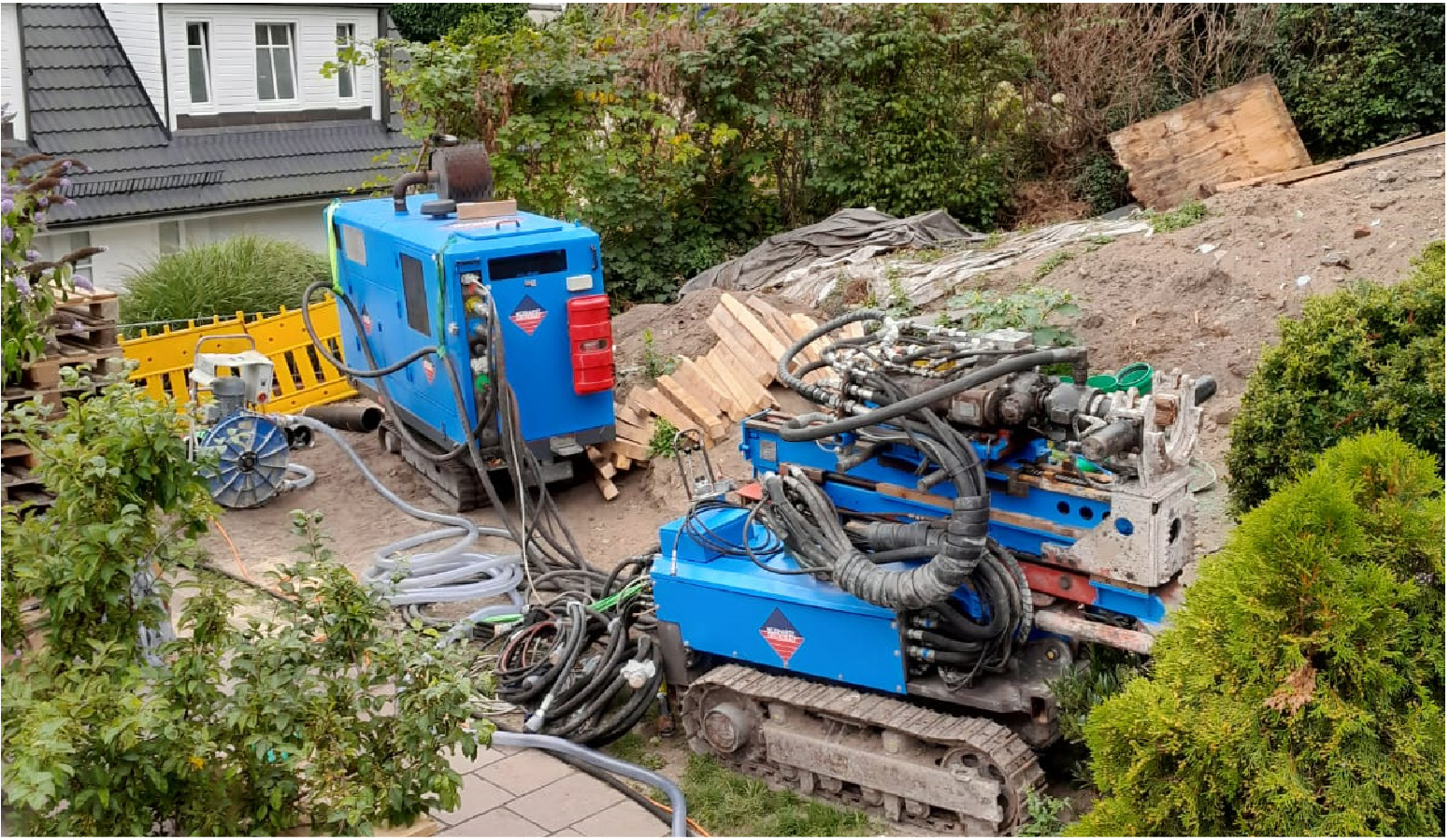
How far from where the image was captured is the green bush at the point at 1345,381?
661 cm

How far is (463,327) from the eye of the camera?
10203 mm

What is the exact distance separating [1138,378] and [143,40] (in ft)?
46.0

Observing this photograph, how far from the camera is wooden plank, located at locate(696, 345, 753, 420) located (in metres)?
11.4

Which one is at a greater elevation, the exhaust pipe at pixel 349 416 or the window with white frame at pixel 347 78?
the window with white frame at pixel 347 78

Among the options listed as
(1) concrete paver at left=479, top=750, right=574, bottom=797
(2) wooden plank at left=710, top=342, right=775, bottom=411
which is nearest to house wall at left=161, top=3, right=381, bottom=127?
(2) wooden plank at left=710, top=342, right=775, bottom=411

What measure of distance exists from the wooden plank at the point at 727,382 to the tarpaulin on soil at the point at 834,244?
2.50m

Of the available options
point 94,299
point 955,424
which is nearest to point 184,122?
point 94,299

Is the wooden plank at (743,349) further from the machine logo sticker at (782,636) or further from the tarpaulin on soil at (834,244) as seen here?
the machine logo sticker at (782,636)

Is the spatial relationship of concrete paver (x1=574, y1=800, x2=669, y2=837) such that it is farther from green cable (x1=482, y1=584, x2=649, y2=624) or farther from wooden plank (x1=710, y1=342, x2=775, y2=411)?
wooden plank (x1=710, y1=342, x2=775, y2=411)

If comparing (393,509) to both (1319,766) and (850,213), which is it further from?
(1319,766)

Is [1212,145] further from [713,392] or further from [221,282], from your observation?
[221,282]

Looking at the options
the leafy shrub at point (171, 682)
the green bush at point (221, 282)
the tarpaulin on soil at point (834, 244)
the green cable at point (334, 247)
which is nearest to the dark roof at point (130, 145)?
the green bush at point (221, 282)

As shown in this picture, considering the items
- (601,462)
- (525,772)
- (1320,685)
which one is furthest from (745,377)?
(1320,685)

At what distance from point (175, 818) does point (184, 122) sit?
46.0 ft
